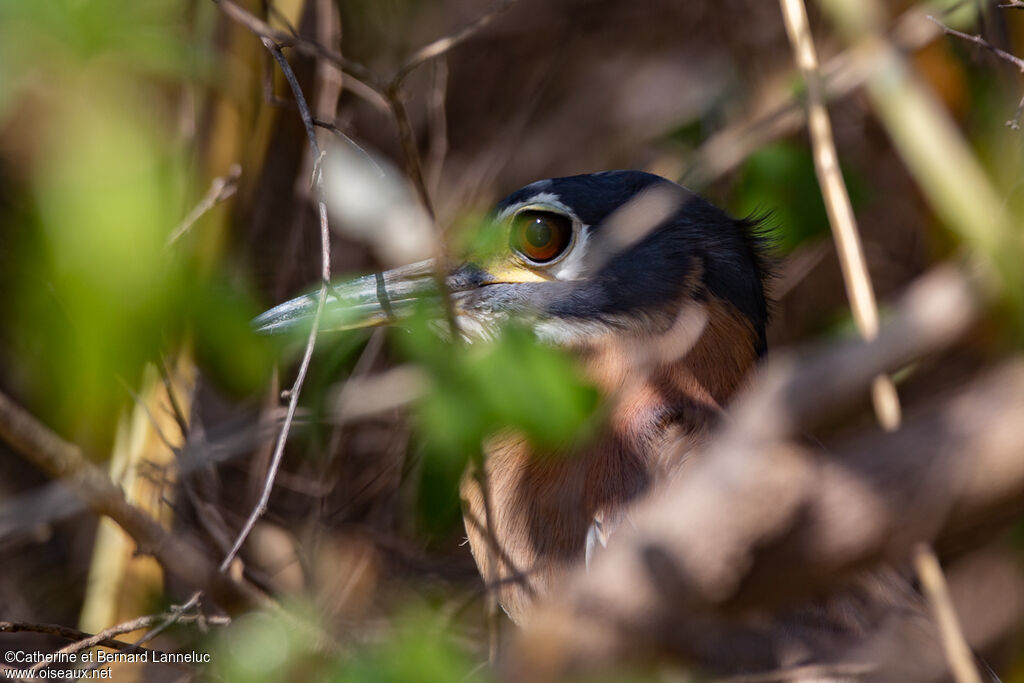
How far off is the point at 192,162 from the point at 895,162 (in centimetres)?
267

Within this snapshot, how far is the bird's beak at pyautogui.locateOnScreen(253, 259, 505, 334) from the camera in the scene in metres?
2.25

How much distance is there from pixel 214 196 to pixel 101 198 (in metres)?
0.89

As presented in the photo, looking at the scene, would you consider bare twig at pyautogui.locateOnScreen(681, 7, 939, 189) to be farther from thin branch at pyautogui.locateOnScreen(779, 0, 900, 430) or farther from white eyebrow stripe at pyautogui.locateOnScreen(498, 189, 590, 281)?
white eyebrow stripe at pyautogui.locateOnScreen(498, 189, 590, 281)

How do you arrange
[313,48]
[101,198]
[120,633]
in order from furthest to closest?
1. [120,633]
2. [313,48]
3. [101,198]

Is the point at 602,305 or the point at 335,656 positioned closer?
the point at 335,656

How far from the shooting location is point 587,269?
2.40m

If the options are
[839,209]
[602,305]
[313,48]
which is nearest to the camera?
[313,48]

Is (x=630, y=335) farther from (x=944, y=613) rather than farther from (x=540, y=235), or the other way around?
(x=944, y=613)

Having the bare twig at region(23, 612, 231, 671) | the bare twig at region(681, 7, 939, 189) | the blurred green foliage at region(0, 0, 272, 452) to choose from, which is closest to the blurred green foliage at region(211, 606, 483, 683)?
the bare twig at region(23, 612, 231, 671)

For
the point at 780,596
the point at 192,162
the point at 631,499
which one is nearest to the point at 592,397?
the point at 780,596

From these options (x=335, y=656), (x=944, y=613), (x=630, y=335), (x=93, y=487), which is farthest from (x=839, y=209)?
(x=93, y=487)

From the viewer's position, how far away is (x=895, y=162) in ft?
12.3

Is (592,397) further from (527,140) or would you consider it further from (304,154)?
(527,140)

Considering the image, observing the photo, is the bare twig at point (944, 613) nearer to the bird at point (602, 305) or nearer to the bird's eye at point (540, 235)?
the bird at point (602, 305)
